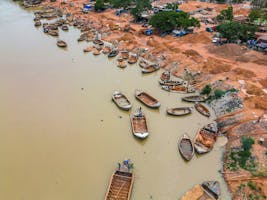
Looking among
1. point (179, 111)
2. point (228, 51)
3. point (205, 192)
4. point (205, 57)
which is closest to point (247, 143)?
point (205, 192)

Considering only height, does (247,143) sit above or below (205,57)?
below

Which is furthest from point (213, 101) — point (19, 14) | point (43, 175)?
point (19, 14)

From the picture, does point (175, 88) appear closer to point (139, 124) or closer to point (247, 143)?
point (139, 124)

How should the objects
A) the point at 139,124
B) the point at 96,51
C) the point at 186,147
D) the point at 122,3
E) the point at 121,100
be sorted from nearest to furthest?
1. the point at 186,147
2. the point at 139,124
3. the point at 121,100
4. the point at 96,51
5. the point at 122,3

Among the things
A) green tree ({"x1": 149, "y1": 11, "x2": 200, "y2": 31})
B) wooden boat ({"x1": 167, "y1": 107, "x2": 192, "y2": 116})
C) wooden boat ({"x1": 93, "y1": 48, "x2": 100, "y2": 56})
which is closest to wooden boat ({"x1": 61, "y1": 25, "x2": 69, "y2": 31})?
wooden boat ({"x1": 93, "y1": 48, "x2": 100, "y2": 56})

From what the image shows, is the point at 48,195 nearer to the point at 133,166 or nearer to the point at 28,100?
the point at 133,166

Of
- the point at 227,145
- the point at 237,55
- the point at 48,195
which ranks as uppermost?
the point at 237,55

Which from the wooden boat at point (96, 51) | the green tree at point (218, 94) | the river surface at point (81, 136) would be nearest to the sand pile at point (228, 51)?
the green tree at point (218, 94)
